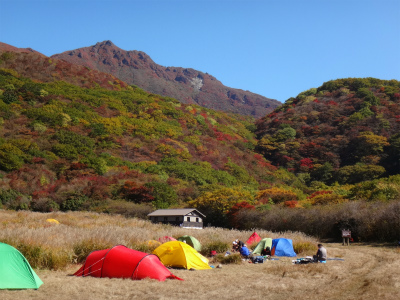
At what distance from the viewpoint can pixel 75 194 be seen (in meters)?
40.6

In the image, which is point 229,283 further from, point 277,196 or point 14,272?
point 277,196

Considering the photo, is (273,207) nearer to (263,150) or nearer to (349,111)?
(263,150)

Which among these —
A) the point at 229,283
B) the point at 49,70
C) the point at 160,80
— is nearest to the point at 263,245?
the point at 229,283

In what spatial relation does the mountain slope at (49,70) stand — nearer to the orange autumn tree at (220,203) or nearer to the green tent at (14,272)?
the orange autumn tree at (220,203)

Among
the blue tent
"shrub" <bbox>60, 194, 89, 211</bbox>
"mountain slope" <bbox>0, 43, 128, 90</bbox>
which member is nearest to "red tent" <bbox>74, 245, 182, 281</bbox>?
the blue tent

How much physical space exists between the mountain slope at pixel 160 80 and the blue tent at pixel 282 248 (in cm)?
12929

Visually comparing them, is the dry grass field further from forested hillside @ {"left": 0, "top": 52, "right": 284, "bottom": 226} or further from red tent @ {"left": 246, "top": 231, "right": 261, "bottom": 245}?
forested hillside @ {"left": 0, "top": 52, "right": 284, "bottom": 226}

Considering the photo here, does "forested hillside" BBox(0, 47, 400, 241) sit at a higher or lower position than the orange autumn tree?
higher

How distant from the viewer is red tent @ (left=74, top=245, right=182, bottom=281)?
11.2 meters

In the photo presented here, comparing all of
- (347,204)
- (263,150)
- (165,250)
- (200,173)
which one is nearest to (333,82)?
(263,150)

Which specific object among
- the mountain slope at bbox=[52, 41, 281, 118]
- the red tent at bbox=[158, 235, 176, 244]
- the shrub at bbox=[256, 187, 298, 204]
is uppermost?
the mountain slope at bbox=[52, 41, 281, 118]

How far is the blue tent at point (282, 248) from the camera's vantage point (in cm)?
1902

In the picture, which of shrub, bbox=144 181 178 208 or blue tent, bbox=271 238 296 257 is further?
shrub, bbox=144 181 178 208

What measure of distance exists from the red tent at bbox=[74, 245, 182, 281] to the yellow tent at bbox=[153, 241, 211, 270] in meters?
2.55
